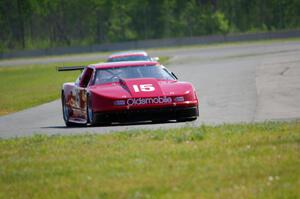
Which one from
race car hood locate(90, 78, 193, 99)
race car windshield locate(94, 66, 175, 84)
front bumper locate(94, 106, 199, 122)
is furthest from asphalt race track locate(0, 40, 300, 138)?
race car windshield locate(94, 66, 175, 84)

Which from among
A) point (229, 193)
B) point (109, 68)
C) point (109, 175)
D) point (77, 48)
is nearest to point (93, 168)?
point (109, 175)

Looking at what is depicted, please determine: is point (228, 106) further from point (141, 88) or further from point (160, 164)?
point (160, 164)

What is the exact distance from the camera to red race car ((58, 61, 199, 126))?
1652cm

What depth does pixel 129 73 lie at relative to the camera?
17891 mm

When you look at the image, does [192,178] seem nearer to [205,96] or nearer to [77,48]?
[205,96]

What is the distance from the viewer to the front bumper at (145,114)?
16500mm

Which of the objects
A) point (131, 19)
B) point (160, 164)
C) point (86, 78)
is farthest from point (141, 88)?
point (131, 19)

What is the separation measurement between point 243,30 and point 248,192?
367ft

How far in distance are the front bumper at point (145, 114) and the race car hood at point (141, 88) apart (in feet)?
0.87

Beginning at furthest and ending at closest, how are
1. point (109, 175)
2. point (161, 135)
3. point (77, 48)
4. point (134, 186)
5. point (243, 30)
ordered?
point (243, 30) < point (77, 48) < point (161, 135) < point (109, 175) < point (134, 186)

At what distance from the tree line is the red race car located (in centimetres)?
9266

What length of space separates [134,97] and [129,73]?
1.42m

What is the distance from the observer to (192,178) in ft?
29.8

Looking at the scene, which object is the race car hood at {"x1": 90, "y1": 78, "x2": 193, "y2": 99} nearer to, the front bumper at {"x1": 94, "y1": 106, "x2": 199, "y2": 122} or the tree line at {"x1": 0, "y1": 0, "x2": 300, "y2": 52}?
the front bumper at {"x1": 94, "y1": 106, "x2": 199, "y2": 122}
